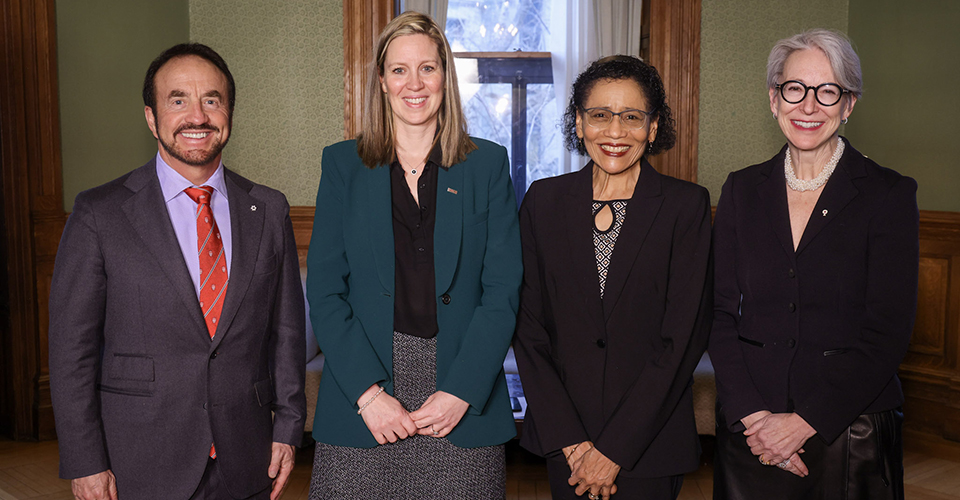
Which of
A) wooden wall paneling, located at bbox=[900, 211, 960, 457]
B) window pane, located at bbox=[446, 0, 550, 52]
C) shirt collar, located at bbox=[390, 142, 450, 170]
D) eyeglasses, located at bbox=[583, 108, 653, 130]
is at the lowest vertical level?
wooden wall paneling, located at bbox=[900, 211, 960, 457]

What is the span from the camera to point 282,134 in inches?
189

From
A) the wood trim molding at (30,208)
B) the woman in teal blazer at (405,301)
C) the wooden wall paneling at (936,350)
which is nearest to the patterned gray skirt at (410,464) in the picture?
the woman in teal blazer at (405,301)

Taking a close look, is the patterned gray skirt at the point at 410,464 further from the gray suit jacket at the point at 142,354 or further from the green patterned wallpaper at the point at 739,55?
the green patterned wallpaper at the point at 739,55

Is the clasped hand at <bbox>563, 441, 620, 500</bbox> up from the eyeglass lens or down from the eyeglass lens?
down

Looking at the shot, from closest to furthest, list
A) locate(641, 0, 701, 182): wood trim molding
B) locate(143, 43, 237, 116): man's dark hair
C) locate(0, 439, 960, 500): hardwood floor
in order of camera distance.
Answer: locate(143, 43, 237, 116): man's dark hair → locate(0, 439, 960, 500): hardwood floor → locate(641, 0, 701, 182): wood trim molding

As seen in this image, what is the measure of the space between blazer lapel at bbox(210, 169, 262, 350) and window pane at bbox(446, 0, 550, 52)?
4034mm

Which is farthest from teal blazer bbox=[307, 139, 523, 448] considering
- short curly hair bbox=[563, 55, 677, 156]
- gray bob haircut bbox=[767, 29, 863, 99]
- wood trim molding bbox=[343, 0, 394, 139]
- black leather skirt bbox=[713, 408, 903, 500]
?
wood trim molding bbox=[343, 0, 394, 139]

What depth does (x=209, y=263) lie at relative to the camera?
162cm

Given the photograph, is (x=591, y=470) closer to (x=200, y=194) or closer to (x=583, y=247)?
(x=583, y=247)

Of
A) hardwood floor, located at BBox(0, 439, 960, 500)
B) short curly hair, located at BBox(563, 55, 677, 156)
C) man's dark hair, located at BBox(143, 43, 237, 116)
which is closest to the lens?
man's dark hair, located at BBox(143, 43, 237, 116)

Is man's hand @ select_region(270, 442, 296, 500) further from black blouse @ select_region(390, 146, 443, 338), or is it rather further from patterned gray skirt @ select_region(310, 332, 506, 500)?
black blouse @ select_region(390, 146, 443, 338)

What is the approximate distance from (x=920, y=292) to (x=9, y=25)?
511 centimetres

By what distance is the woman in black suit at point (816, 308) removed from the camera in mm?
1682

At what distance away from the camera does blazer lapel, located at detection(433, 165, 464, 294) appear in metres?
1.69
